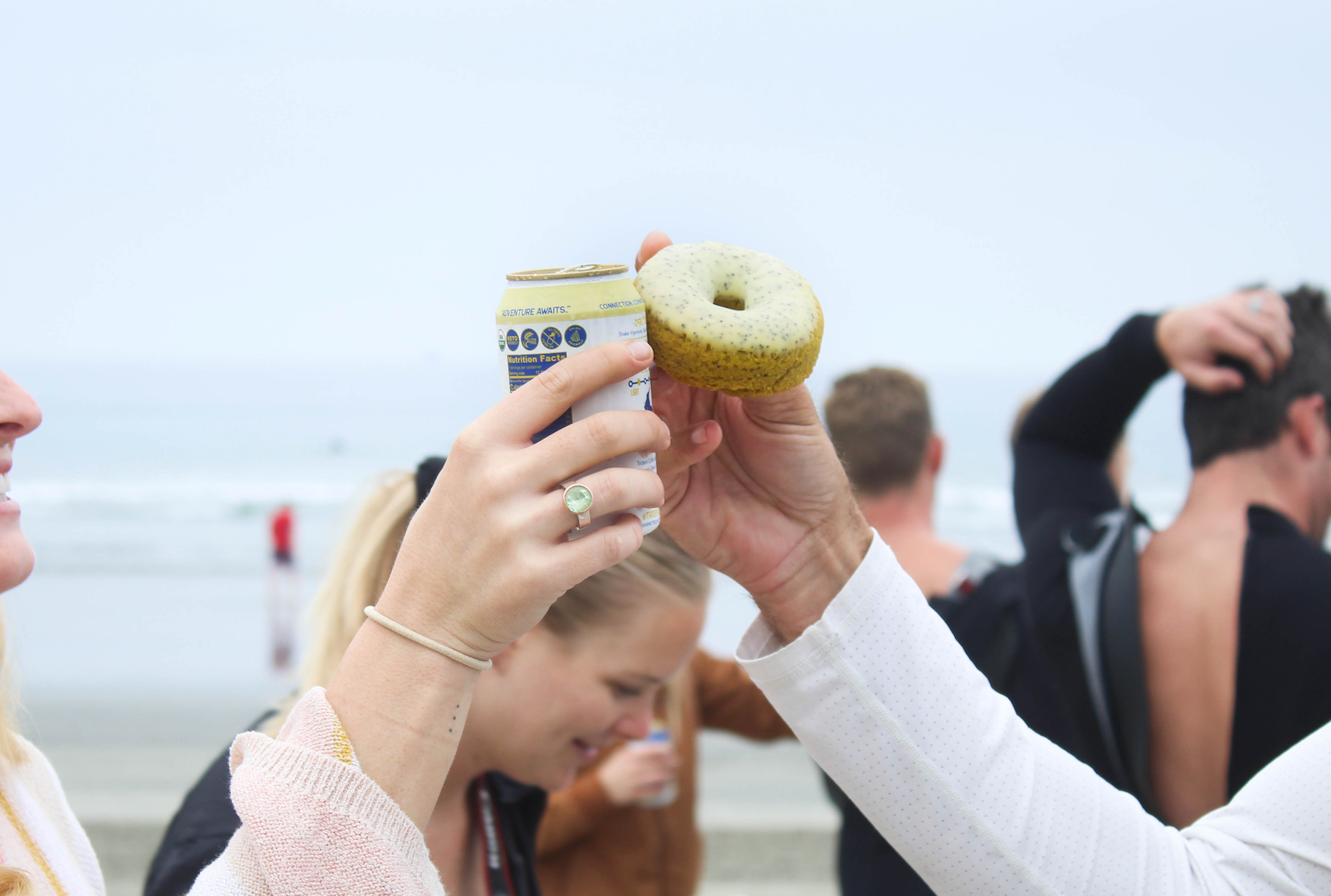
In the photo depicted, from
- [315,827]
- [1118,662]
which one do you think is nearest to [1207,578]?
[1118,662]

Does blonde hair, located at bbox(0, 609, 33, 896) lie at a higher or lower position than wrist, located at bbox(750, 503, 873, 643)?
lower

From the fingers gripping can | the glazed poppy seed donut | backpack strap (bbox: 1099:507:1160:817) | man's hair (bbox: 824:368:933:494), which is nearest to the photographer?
the fingers gripping can

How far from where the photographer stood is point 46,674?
35.4 feet

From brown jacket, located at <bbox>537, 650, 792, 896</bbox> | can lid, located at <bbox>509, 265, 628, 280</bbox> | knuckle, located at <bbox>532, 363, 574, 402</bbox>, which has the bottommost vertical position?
brown jacket, located at <bbox>537, 650, 792, 896</bbox>

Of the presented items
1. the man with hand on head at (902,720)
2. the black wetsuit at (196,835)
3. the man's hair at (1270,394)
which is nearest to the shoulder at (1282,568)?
the man's hair at (1270,394)

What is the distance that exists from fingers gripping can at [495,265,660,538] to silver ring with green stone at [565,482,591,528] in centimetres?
8

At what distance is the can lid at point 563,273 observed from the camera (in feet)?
3.45

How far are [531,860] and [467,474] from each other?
142cm

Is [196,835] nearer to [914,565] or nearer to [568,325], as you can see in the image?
[568,325]

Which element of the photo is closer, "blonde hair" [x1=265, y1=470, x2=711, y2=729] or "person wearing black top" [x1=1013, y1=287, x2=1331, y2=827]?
"blonde hair" [x1=265, y1=470, x2=711, y2=729]

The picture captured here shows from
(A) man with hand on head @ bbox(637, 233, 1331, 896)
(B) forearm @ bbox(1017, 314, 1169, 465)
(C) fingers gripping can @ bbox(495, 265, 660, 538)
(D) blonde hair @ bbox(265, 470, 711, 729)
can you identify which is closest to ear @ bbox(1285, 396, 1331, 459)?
(B) forearm @ bbox(1017, 314, 1169, 465)

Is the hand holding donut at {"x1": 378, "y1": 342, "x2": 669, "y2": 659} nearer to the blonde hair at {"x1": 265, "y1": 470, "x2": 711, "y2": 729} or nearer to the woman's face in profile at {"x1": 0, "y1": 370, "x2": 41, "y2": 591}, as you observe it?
the woman's face in profile at {"x1": 0, "y1": 370, "x2": 41, "y2": 591}

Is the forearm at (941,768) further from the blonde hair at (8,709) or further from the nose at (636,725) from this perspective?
the blonde hair at (8,709)

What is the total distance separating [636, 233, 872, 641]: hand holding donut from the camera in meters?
1.32
